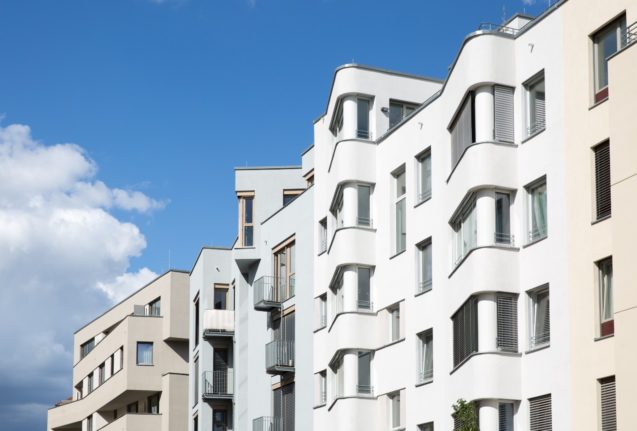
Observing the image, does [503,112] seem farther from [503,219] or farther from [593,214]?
[593,214]

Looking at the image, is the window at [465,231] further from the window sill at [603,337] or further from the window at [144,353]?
the window at [144,353]

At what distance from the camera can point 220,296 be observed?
61.0 meters

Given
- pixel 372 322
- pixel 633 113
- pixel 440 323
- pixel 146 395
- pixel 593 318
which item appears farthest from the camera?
pixel 146 395

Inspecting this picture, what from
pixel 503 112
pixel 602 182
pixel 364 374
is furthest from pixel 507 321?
pixel 364 374

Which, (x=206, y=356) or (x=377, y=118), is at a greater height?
(x=377, y=118)

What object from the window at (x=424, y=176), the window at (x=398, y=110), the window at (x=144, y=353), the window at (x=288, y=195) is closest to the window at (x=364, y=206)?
the window at (x=398, y=110)

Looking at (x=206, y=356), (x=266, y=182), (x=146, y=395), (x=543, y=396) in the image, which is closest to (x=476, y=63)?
(x=543, y=396)

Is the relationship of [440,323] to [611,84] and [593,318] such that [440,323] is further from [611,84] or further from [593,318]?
[611,84]

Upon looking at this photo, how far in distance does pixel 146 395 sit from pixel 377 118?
32.9 m

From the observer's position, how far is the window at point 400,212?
1533 inches

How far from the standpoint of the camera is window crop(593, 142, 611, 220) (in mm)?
27203

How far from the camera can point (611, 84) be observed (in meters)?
25.8

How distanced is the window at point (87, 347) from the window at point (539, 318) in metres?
56.1

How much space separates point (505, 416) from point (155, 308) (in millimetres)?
42778
